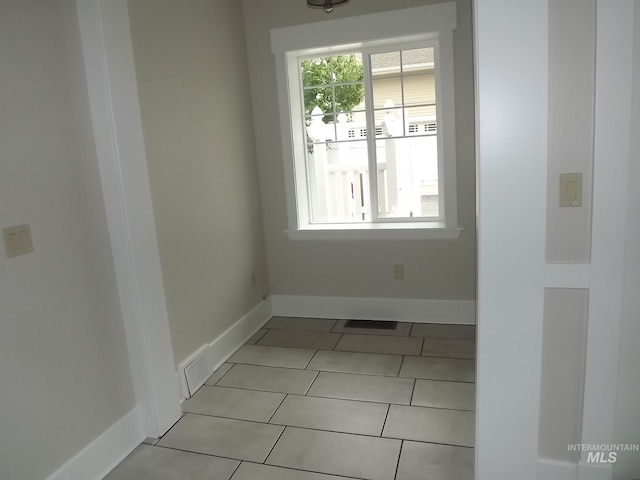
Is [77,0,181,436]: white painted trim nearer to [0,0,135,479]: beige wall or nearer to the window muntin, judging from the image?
[0,0,135,479]: beige wall

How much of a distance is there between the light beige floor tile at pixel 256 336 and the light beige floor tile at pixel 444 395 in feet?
4.20

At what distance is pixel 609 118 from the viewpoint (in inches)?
55.1

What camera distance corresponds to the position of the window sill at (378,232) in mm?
3332

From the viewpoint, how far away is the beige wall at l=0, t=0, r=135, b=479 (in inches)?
65.1

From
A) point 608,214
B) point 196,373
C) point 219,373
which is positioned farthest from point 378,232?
point 608,214

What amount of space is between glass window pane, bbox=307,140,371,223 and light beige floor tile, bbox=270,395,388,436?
5.30 ft

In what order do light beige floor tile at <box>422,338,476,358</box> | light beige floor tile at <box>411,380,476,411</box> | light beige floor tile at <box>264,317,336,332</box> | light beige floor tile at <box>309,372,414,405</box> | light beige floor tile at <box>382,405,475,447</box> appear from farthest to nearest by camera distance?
light beige floor tile at <box>264,317,336,332</box> → light beige floor tile at <box>422,338,476,358</box> → light beige floor tile at <box>309,372,414,405</box> → light beige floor tile at <box>411,380,476,411</box> → light beige floor tile at <box>382,405,475,447</box>

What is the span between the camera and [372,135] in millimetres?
3449

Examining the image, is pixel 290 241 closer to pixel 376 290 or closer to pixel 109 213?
pixel 376 290

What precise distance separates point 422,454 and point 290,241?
2.04 m

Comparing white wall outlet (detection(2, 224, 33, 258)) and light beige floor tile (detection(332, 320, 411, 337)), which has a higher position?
white wall outlet (detection(2, 224, 33, 258))

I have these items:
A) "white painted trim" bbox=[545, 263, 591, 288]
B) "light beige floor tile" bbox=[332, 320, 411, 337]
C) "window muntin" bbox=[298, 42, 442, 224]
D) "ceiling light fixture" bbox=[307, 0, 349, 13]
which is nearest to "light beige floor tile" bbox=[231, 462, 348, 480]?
"white painted trim" bbox=[545, 263, 591, 288]


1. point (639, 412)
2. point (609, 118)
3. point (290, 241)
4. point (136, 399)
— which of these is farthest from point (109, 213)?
point (639, 412)

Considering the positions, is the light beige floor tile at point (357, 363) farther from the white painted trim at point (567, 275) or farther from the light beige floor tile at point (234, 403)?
the white painted trim at point (567, 275)
